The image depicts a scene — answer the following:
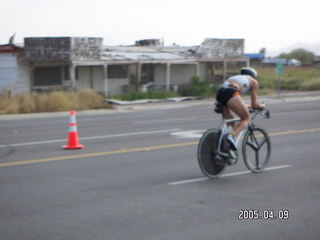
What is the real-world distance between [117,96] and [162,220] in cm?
2712

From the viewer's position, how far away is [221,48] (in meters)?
39.8

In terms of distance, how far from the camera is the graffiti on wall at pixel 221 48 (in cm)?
3947

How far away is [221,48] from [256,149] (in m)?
31.6

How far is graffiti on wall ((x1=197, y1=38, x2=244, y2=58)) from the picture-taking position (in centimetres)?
3947

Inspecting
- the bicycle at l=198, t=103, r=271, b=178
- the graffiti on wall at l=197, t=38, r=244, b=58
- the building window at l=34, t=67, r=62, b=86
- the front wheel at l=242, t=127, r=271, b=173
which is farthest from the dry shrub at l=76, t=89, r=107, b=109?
the bicycle at l=198, t=103, r=271, b=178

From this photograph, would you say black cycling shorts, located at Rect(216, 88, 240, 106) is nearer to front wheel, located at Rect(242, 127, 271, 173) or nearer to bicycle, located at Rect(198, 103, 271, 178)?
bicycle, located at Rect(198, 103, 271, 178)

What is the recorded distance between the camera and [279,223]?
6.09 metres

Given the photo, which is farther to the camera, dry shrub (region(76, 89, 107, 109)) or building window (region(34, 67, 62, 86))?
building window (region(34, 67, 62, 86))

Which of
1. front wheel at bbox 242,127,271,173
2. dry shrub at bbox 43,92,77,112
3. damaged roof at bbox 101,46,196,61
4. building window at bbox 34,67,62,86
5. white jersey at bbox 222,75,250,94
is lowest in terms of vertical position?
dry shrub at bbox 43,92,77,112

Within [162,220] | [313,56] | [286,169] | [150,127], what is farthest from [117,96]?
[313,56]

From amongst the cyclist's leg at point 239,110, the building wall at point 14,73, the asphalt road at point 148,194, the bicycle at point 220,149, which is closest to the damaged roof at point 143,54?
the building wall at point 14,73

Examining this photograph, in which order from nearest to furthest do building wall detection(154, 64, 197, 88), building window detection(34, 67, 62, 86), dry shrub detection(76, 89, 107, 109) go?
dry shrub detection(76, 89, 107, 109), building window detection(34, 67, 62, 86), building wall detection(154, 64, 197, 88)

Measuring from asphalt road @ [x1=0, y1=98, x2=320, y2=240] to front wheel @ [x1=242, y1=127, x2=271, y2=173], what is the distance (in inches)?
7.1

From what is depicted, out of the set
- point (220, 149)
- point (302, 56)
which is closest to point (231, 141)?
point (220, 149)
